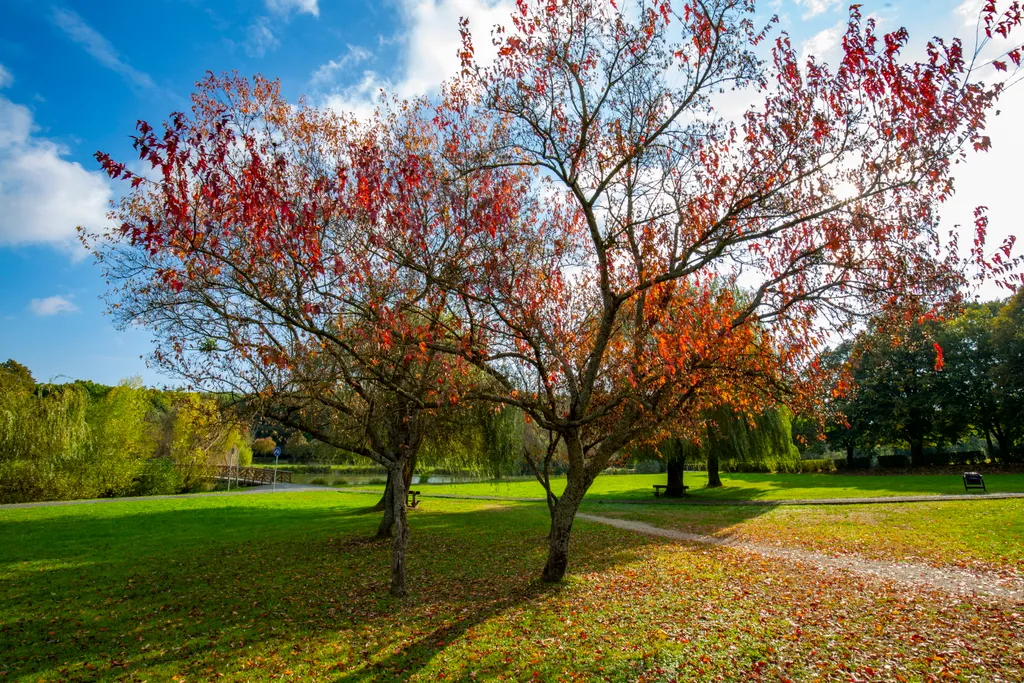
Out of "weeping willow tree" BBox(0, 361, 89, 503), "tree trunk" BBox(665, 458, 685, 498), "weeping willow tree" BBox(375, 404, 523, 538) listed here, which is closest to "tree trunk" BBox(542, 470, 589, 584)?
"weeping willow tree" BBox(375, 404, 523, 538)

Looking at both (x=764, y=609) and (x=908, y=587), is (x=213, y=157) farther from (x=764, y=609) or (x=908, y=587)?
(x=908, y=587)

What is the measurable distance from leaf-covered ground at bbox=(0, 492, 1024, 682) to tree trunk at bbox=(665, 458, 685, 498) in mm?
14163

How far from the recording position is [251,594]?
33.2 ft

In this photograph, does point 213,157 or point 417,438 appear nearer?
point 213,157

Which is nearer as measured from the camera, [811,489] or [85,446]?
[85,446]

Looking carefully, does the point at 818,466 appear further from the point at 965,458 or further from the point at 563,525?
the point at 563,525

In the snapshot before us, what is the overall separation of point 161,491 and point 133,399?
609cm

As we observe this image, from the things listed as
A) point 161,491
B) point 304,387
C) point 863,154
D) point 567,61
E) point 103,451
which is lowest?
point 161,491

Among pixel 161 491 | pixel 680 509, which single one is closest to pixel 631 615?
pixel 680 509

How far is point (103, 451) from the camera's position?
2883cm

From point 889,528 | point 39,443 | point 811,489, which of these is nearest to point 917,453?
point 811,489

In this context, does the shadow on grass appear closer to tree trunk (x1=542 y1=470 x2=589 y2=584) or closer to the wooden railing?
tree trunk (x1=542 y1=470 x2=589 y2=584)

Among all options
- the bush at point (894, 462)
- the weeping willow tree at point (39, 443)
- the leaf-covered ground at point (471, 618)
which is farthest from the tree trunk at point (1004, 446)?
the weeping willow tree at point (39, 443)

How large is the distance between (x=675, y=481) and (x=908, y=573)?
1765 cm
